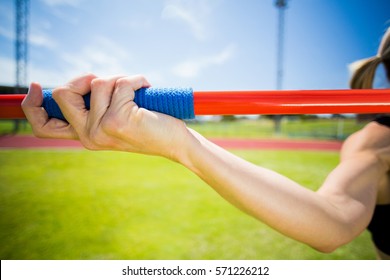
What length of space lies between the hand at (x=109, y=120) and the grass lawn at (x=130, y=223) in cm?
203

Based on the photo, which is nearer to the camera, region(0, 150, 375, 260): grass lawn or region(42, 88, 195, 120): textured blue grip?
region(42, 88, 195, 120): textured blue grip

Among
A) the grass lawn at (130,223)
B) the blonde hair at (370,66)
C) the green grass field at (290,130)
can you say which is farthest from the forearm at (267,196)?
the green grass field at (290,130)

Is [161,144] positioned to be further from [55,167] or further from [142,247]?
[55,167]

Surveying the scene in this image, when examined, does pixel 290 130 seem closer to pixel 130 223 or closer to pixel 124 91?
pixel 130 223

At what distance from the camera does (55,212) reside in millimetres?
3232

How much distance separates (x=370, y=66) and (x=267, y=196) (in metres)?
1.02

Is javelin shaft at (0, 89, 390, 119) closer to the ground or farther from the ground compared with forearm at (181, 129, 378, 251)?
farther from the ground

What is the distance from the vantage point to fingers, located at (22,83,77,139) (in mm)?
532

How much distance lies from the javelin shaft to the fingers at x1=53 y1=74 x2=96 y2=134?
26 cm

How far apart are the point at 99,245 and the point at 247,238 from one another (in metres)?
1.71

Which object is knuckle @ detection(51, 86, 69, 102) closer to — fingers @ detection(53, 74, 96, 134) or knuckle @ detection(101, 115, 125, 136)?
fingers @ detection(53, 74, 96, 134)

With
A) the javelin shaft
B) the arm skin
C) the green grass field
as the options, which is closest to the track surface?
the green grass field

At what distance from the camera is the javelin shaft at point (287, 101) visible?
52cm

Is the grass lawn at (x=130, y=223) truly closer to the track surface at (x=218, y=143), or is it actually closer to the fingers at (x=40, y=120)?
the fingers at (x=40, y=120)
